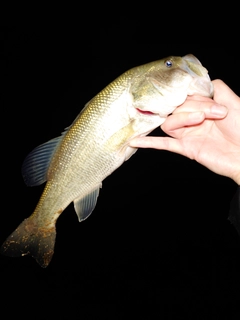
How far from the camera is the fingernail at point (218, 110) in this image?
1.98 m

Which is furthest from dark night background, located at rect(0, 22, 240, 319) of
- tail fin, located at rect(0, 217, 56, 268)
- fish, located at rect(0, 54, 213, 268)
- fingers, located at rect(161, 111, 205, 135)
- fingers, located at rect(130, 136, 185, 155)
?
fingers, located at rect(161, 111, 205, 135)

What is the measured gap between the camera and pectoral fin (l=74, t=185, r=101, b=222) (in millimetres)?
2486

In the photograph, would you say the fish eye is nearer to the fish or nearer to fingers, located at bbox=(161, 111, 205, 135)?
the fish

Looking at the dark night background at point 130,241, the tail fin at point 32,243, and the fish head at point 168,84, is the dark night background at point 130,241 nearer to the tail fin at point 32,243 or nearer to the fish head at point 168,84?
the tail fin at point 32,243

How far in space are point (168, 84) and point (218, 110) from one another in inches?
17.0

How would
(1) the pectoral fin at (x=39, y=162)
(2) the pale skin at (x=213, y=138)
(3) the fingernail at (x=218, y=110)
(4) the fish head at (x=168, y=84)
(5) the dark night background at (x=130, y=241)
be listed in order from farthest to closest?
1. (5) the dark night background at (x=130, y=241)
2. (1) the pectoral fin at (x=39, y=162)
3. (2) the pale skin at (x=213, y=138)
4. (4) the fish head at (x=168, y=84)
5. (3) the fingernail at (x=218, y=110)

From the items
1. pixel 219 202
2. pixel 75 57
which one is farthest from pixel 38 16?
pixel 219 202

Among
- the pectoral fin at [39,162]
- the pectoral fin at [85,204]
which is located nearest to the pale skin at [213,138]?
the pectoral fin at [85,204]

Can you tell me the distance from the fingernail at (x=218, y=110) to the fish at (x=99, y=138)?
0.61 feet

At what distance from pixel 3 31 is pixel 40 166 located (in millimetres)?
12333

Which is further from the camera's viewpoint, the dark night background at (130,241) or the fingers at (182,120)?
the dark night background at (130,241)

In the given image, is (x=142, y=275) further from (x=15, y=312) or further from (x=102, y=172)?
(x=102, y=172)

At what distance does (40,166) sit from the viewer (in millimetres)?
2504

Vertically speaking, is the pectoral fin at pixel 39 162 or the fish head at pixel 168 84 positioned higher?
the fish head at pixel 168 84
